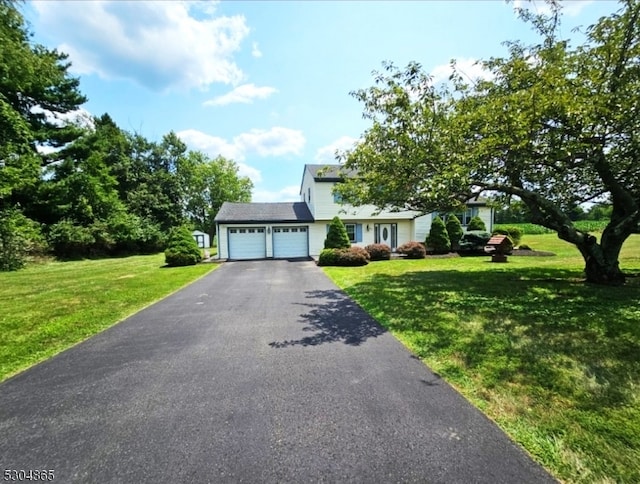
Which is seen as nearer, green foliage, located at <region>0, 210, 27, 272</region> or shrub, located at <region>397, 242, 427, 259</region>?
green foliage, located at <region>0, 210, 27, 272</region>

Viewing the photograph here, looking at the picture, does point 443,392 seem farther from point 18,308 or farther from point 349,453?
point 18,308

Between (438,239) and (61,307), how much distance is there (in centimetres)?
1852

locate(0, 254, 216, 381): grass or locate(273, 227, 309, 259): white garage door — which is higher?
locate(273, 227, 309, 259): white garage door

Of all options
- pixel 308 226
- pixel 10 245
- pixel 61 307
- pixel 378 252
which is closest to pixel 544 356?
pixel 61 307

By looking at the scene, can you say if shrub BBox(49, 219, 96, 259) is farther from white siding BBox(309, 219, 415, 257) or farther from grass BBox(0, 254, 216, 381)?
white siding BBox(309, 219, 415, 257)

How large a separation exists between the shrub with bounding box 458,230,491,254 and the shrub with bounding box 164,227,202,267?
648 inches

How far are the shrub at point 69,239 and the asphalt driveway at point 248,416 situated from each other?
20.5 m

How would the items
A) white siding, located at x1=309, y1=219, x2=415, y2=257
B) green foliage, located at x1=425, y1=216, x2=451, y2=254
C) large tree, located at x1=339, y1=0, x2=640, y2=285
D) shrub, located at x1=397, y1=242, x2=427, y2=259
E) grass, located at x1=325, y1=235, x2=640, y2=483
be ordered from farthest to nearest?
white siding, located at x1=309, y1=219, x2=415, y2=257
green foliage, located at x1=425, y1=216, x2=451, y2=254
shrub, located at x1=397, y1=242, x2=427, y2=259
large tree, located at x1=339, y1=0, x2=640, y2=285
grass, located at x1=325, y1=235, x2=640, y2=483

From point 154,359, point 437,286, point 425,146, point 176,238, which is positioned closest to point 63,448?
point 154,359

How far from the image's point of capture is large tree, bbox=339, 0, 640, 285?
21.2 ft

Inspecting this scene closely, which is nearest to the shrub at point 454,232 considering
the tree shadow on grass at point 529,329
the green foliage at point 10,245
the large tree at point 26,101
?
the tree shadow on grass at point 529,329

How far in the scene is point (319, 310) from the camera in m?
7.05

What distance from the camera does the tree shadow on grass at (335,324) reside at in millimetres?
5078

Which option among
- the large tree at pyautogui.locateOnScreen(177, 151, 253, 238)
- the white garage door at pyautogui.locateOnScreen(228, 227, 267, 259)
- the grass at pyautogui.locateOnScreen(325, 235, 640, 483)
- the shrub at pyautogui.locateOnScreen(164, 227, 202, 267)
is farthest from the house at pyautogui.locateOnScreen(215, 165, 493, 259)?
the large tree at pyautogui.locateOnScreen(177, 151, 253, 238)
